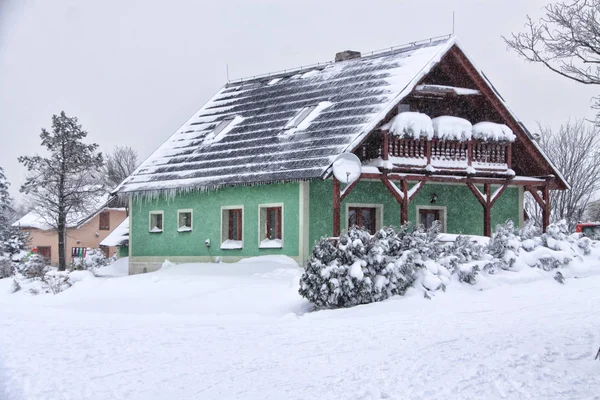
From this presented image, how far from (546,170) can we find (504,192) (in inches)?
60.3

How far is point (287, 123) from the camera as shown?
26.9 m

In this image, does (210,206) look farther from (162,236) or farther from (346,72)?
(346,72)

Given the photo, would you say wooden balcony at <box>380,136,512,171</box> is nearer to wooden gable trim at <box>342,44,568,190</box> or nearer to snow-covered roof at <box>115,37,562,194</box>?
wooden gable trim at <box>342,44,568,190</box>

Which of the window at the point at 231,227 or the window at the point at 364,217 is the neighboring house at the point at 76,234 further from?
the window at the point at 364,217

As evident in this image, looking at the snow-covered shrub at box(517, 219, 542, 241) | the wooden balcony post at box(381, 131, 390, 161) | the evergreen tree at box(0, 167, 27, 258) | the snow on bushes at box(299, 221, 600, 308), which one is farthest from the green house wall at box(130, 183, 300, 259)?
the evergreen tree at box(0, 167, 27, 258)

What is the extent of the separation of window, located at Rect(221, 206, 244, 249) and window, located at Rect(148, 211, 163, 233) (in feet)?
10.4

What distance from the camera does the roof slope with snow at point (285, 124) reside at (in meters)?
24.0

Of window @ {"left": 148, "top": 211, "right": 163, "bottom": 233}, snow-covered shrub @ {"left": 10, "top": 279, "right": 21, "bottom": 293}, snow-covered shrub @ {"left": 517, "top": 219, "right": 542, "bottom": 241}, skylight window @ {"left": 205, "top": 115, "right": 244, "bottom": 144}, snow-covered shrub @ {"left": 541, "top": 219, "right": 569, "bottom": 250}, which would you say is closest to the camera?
snow-covered shrub @ {"left": 541, "top": 219, "right": 569, "bottom": 250}

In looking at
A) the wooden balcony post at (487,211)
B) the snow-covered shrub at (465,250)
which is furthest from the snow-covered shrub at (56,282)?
the wooden balcony post at (487,211)

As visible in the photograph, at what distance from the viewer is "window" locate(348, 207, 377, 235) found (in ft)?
84.6

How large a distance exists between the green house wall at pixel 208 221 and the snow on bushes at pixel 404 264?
6829 mm

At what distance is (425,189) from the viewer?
1064 inches

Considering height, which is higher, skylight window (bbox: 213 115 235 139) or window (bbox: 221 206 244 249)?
skylight window (bbox: 213 115 235 139)

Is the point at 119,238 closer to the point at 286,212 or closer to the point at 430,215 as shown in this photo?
the point at 286,212
